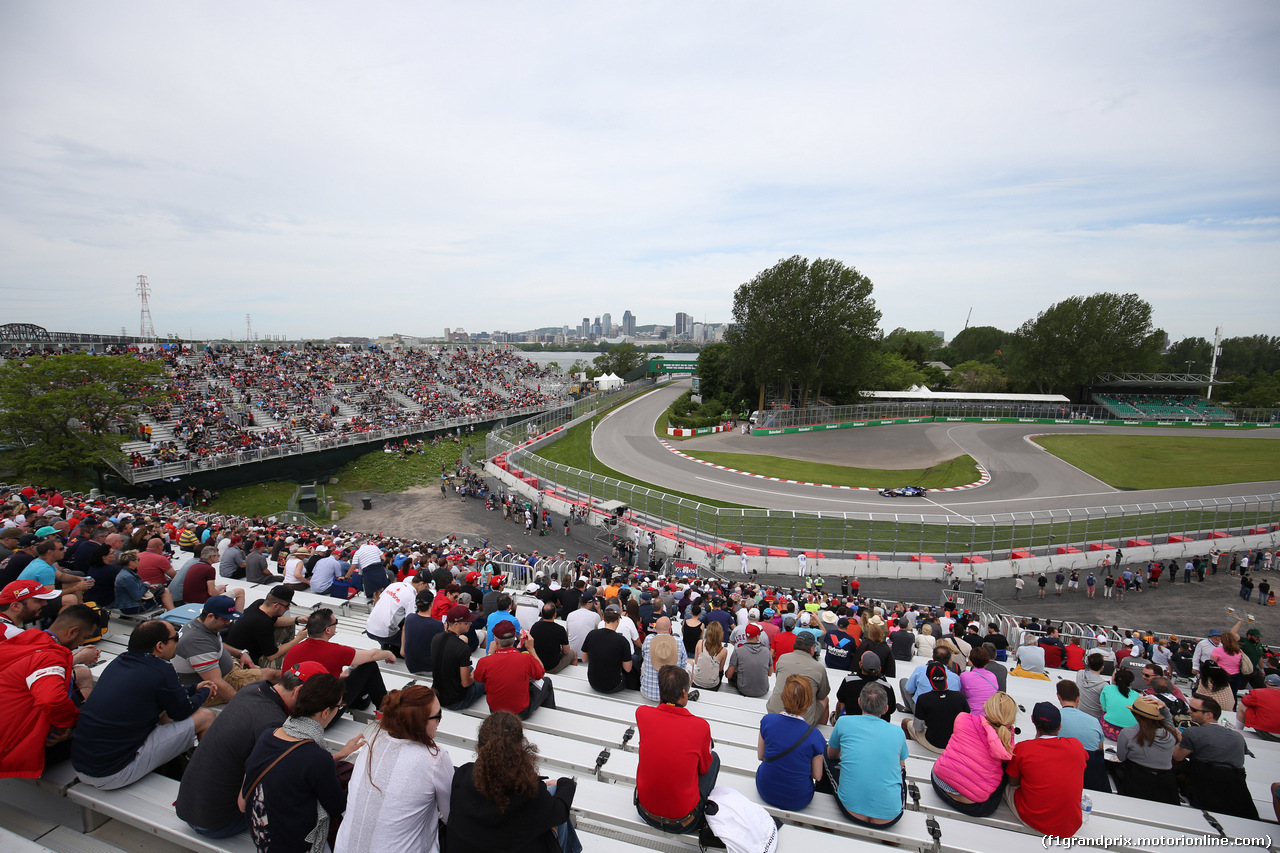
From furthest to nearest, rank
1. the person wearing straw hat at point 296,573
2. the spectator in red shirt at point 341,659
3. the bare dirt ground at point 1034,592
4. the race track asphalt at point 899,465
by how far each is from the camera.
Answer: the race track asphalt at point 899,465 < the bare dirt ground at point 1034,592 < the person wearing straw hat at point 296,573 < the spectator in red shirt at point 341,659

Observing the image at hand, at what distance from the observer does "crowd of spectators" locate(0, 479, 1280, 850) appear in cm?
301

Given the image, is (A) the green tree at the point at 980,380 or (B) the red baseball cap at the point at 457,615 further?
(A) the green tree at the point at 980,380

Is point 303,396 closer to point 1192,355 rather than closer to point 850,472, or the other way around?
point 850,472

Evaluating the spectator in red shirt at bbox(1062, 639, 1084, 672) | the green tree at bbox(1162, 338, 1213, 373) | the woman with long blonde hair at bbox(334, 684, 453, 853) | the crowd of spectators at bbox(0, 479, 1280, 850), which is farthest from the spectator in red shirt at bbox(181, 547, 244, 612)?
the green tree at bbox(1162, 338, 1213, 373)

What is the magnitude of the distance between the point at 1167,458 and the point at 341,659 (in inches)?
2134

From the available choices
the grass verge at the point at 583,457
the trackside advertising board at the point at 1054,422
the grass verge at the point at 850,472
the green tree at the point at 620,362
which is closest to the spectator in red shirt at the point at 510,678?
the grass verge at the point at 583,457

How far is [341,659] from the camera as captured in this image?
461 centimetres

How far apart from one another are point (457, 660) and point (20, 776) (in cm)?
274

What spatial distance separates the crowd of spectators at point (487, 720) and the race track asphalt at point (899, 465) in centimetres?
2040

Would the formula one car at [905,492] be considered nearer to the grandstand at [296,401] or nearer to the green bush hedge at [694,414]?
the green bush hedge at [694,414]

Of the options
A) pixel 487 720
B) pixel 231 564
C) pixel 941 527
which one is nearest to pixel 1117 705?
pixel 487 720

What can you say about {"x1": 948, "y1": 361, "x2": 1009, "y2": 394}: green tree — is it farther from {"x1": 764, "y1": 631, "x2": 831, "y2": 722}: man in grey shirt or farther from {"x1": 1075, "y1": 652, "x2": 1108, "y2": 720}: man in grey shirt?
{"x1": 764, "y1": 631, "x2": 831, "y2": 722}: man in grey shirt

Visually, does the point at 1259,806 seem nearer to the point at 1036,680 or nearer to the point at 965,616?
the point at 1036,680

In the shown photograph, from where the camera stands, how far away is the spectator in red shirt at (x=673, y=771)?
3529 millimetres
